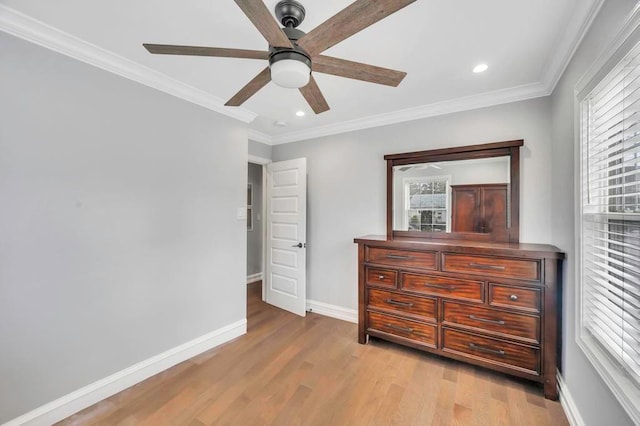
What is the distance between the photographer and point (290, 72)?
1234 millimetres

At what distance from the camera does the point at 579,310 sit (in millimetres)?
1546

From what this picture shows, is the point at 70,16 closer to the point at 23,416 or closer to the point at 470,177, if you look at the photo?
the point at 23,416

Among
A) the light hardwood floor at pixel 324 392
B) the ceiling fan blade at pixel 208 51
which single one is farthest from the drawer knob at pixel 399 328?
the ceiling fan blade at pixel 208 51

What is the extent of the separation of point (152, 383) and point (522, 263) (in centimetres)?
301

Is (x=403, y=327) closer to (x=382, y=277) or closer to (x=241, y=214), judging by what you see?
(x=382, y=277)

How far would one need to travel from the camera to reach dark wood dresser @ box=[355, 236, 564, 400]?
1.90 meters

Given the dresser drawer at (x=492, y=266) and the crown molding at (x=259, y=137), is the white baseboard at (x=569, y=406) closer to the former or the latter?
the dresser drawer at (x=492, y=266)

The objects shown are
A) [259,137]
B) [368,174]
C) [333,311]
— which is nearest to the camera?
[368,174]

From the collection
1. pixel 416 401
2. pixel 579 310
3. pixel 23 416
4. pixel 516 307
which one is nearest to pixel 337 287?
pixel 416 401

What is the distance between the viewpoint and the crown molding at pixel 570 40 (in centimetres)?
135

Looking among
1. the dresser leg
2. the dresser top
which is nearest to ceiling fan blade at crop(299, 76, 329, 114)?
the dresser top

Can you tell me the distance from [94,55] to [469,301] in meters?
3.36

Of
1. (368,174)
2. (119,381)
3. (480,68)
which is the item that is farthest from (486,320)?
(119,381)

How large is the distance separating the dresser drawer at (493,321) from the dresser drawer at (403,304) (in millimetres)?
A: 123
